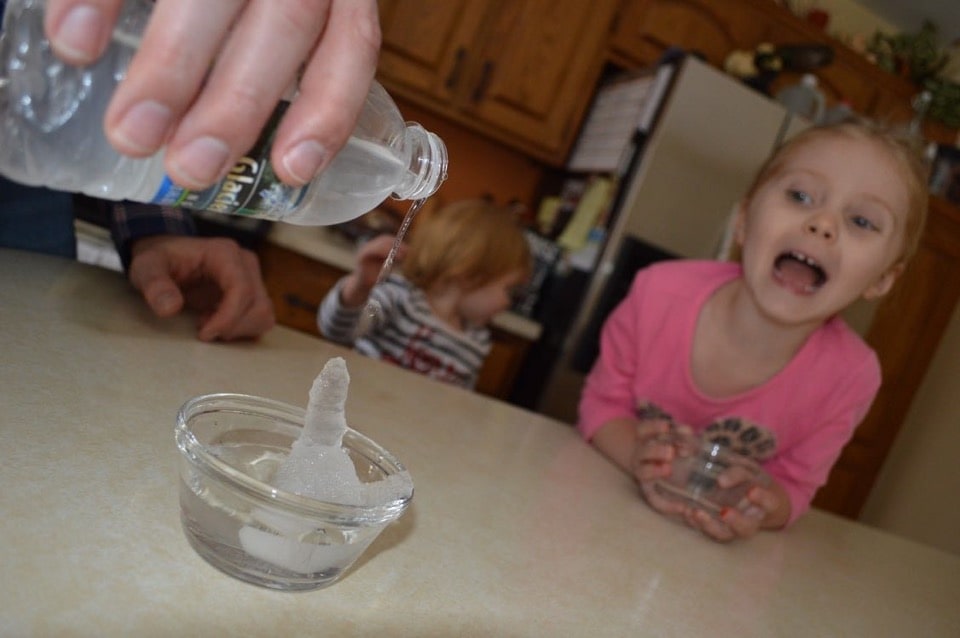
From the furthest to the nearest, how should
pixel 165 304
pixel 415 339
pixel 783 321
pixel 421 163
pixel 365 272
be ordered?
1. pixel 415 339
2. pixel 365 272
3. pixel 783 321
4. pixel 165 304
5. pixel 421 163

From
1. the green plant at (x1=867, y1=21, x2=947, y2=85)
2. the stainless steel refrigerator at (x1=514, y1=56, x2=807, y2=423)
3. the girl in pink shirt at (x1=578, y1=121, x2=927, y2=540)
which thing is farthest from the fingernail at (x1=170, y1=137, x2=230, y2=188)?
the green plant at (x1=867, y1=21, x2=947, y2=85)

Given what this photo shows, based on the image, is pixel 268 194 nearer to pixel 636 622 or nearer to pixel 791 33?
pixel 636 622

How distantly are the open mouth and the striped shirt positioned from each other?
86 cm

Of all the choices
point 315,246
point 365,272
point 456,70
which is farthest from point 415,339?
point 456,70

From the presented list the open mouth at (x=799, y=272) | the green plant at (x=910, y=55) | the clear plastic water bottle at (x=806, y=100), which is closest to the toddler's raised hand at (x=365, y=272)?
the open mouth at (x=799, y=272)

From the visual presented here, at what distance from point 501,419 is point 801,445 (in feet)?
1.84

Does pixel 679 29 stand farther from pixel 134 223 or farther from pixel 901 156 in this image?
pixel 134 223

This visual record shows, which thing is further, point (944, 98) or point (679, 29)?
point (944, 98)

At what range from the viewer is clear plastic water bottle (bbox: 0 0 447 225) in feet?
1.32

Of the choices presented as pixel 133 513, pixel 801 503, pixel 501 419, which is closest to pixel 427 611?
pixel 133 513

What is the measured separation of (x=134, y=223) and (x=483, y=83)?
6.66 feet

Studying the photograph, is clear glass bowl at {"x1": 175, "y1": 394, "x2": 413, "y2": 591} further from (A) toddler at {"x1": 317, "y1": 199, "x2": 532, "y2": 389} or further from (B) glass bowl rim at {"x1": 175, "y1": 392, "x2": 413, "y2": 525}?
(A) toddler at {"x1": 317, "y1": 199, "x2": 532, "y2": 389}

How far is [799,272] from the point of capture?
4.16 feet

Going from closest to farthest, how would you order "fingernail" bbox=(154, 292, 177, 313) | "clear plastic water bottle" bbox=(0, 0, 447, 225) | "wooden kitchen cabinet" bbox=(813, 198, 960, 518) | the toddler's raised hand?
"clear plastic water bottle" bbox=(0, 0, 447, 225)
"fingernail" bbox=(154, 292, 177, 313)
the toddler's raised hand
"wooden kitchen cabinet" bbox=(813, 198, 960, 518)
